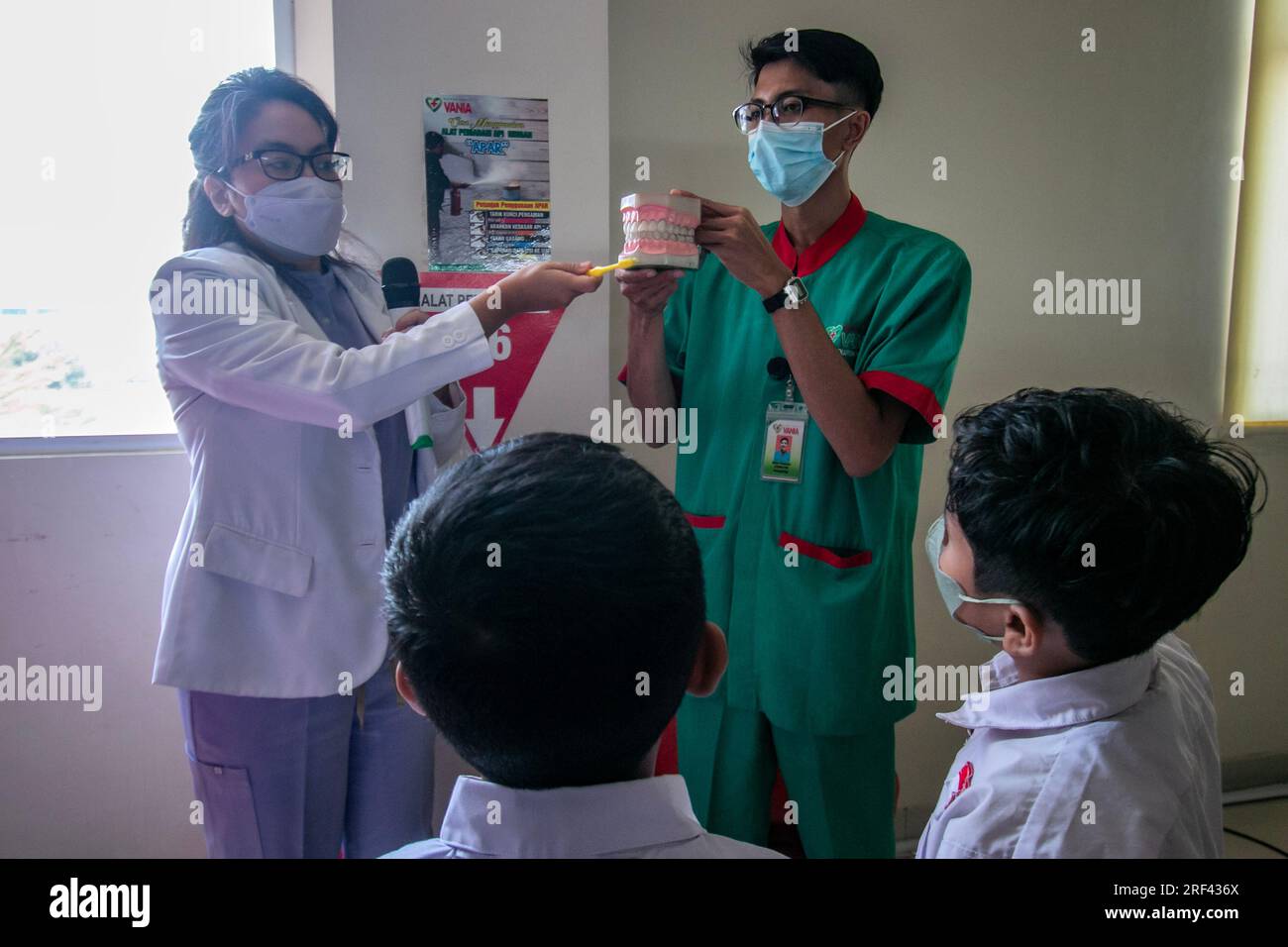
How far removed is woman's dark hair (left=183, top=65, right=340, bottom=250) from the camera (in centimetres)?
159

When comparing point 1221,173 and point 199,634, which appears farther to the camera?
point 1221,173

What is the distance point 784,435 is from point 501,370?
2.49 feet

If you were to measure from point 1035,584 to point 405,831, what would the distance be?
124cm

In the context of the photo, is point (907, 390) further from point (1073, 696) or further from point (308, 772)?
point (308, 772)

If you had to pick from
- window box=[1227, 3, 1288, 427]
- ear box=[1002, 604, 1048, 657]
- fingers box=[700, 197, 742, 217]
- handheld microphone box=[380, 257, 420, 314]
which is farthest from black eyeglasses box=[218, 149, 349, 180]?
window box=[1227, 3, 1288, 427]

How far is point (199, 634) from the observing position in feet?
4.88

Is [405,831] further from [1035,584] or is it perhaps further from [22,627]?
[1035,584]

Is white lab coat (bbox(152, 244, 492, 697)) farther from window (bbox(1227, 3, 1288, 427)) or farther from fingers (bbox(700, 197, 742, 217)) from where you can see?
window (bbox(1227, 3, 1288, 427))

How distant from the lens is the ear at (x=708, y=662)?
881 mm

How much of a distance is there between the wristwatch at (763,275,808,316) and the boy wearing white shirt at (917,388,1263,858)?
0.51 metres

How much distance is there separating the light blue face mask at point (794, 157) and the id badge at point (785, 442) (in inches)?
16.6

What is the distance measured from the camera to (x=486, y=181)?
2.02m

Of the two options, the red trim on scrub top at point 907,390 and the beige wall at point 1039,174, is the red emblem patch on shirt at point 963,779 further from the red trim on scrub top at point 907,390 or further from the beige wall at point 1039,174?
the beige wall at point 1039,174
